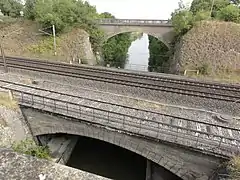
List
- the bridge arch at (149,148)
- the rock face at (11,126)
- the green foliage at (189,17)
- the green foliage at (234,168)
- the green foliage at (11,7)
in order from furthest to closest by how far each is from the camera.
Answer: the green foliage at (11,7)
the green foliage at (189,17)
the rock face at (11,126)
the bridge arch at (149,148)
the green foliage at (234,168)

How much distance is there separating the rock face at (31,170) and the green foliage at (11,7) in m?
57.3

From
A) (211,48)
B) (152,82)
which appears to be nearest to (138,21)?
(211,48)

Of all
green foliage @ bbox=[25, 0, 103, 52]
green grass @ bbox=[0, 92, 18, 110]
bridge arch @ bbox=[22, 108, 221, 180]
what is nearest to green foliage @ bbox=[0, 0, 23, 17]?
green foliage @ bbox=[25, 0, 103, 52]

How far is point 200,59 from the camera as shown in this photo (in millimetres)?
26188

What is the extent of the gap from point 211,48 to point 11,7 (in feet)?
154

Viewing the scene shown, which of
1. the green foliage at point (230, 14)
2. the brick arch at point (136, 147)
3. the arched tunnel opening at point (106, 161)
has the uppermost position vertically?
the green foliage at point (230, 14)

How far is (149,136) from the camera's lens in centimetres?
974

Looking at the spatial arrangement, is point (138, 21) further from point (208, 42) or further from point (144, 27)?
point (208, 42)

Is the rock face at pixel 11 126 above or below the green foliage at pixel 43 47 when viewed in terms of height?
below

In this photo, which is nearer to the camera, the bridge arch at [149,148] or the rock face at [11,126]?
the bridge arch at [149,148]

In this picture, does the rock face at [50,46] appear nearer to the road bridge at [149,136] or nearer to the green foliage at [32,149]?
the green foliage at [32,149]

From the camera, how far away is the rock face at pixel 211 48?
989 inches

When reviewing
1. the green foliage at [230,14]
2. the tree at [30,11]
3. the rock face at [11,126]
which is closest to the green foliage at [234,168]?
the rock face at [11,126]

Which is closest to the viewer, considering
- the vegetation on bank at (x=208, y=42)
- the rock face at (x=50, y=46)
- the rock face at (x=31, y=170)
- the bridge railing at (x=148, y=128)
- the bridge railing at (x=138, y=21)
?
the rock face at (x=31, y=170)
